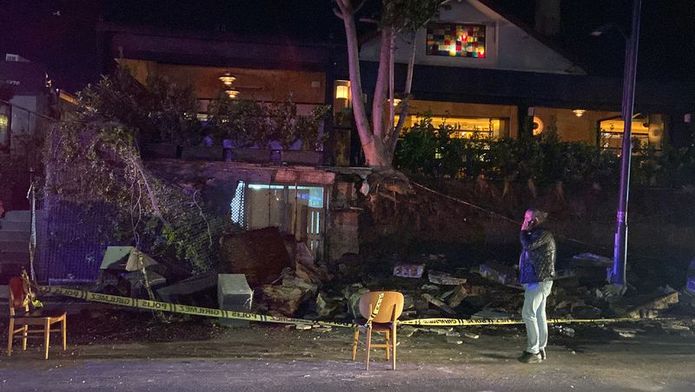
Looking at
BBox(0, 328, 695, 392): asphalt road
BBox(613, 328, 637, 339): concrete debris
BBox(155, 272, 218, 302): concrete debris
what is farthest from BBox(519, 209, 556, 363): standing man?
BBox(155, 272, 218, 302): concrete debris

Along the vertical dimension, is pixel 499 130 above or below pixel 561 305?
above

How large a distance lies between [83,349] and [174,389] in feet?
7.22

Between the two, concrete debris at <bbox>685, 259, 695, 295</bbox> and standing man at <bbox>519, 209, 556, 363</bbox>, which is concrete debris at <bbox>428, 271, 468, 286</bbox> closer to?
standing man at <bbox>519, 209, 556, 363</bbox>

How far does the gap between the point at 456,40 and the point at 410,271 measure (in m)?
8.97

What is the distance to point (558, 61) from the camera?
17.9 m

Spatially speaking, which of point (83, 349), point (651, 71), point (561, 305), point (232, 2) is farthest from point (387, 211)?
point (651, 71)

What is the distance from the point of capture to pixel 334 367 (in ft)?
21.3

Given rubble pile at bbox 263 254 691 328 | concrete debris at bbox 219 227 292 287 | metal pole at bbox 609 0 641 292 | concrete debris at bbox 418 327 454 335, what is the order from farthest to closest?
A: metal pole at bbox 609 0 641 292 → concrete debris at bbox 219 227 292 287 → rubble pile at bbox 263 254 691 328 → concrete debris at bbox 418 327 454 335

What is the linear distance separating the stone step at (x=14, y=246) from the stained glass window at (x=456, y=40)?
11.5m

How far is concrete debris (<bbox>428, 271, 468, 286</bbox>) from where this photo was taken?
10.5 m

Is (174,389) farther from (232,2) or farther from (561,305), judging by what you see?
(232,2)

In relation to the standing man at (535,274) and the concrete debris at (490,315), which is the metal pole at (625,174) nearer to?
the concrete debris at (490,315)

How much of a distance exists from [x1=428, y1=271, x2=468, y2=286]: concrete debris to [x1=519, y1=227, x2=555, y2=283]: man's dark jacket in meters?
3.76

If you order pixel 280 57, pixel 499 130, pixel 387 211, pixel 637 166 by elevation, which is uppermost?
pixel 280 57
